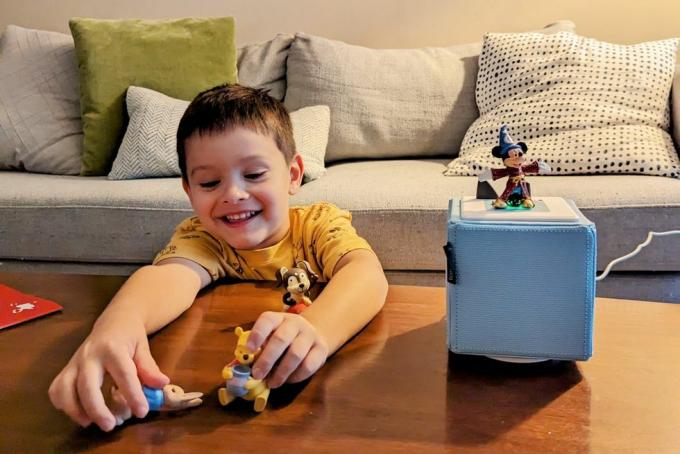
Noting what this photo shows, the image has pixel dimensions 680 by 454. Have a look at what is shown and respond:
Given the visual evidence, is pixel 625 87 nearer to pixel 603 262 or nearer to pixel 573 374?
pixel 603 262

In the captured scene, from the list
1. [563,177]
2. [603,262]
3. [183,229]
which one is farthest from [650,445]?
[563,177]

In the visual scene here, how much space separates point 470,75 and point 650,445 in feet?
5.40

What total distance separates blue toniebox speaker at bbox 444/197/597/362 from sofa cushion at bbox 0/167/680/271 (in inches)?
30.6

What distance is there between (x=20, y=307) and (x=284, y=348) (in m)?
0.47

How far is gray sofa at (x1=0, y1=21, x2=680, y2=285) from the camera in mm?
1422

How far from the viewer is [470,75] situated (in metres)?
2.06

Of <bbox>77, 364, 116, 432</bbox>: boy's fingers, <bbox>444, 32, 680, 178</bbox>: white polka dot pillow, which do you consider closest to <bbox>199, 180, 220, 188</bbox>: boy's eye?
<bbox>77, 364, 116, 432</bbox>: boy's fingers

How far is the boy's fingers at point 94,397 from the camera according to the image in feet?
1.94

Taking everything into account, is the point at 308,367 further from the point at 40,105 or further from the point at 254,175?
the point at 40,105

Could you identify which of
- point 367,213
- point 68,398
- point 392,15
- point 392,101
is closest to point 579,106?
point 392,101

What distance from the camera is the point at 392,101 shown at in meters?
2.04

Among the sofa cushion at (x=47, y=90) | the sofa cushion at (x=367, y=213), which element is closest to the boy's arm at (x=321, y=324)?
the sofa cushion at (x=367, y=213)

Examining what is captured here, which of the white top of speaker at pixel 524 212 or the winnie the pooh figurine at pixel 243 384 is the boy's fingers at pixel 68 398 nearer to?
the winnie the pooh figurine at pixel 243 384

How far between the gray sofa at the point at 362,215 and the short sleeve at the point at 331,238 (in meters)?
0.41
